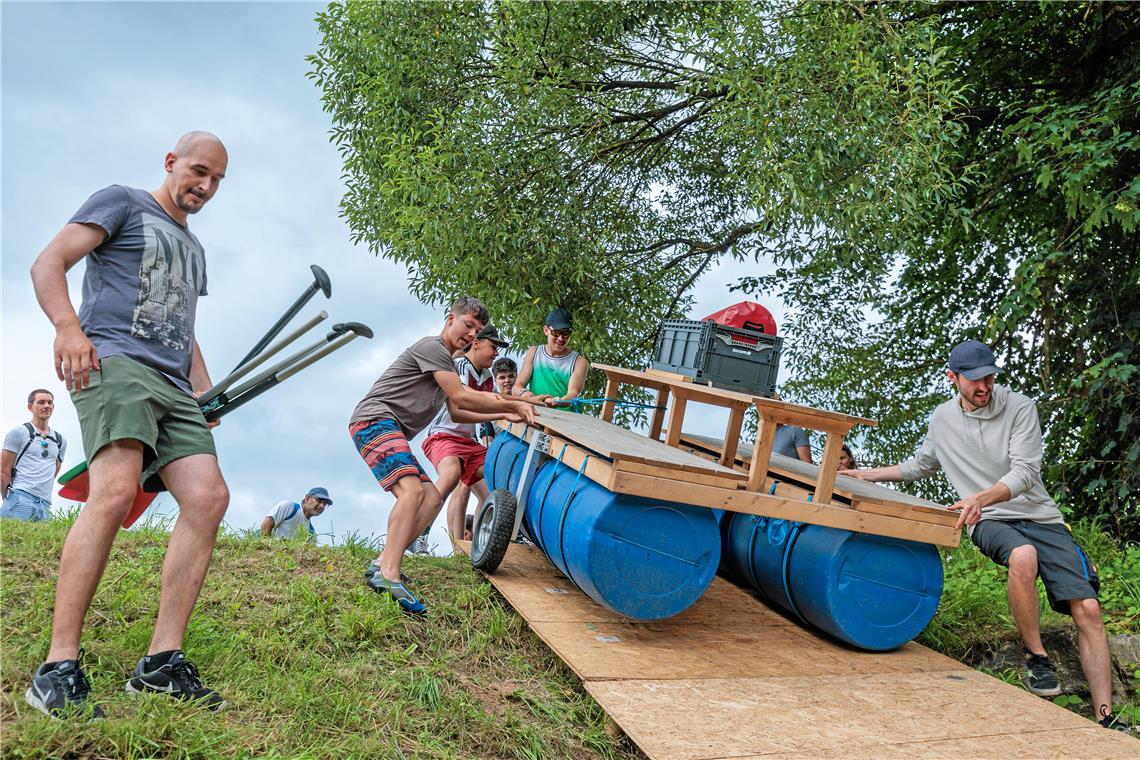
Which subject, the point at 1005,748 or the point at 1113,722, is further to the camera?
the point at 1113,722

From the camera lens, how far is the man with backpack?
806 centimetres

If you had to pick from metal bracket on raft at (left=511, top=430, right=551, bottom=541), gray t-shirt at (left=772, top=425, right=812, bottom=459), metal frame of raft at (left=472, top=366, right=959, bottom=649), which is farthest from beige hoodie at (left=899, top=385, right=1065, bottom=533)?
metal bracket on raft at (left=511, top=430, right=551, bottom=541)

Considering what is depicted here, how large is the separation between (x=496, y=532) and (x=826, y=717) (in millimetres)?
2093

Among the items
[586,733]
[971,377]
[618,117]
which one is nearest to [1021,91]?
[618,117]

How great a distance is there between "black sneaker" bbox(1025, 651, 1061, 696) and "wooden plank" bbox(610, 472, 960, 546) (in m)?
0.88

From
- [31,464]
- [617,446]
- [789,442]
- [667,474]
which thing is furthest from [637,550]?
[31,464]

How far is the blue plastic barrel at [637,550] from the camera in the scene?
4.16 meters

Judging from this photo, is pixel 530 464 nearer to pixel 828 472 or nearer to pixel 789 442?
pixel 828 472

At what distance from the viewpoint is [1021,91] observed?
9.76 meters

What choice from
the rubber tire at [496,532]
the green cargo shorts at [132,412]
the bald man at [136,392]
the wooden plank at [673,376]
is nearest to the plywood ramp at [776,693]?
the rubber tire at [496,532]

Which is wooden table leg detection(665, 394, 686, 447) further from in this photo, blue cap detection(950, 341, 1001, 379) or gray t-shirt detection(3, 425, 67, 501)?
gray t-shirt detection(3, 425, 67, 501)

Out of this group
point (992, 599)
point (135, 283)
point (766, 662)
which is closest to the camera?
point (135, 283)

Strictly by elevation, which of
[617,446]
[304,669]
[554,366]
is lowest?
[304,669]

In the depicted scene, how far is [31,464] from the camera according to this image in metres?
8.23
